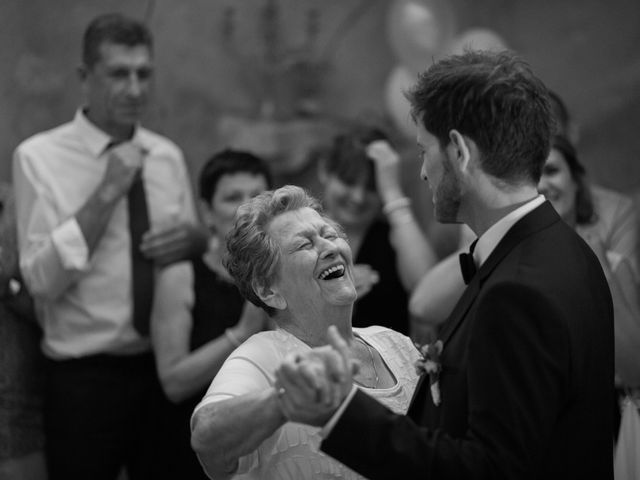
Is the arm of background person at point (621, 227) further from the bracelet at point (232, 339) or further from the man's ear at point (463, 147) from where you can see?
the man's ear at point (463, 147)

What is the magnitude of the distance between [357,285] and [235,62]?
8.59 feet

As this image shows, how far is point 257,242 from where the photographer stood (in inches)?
89.7

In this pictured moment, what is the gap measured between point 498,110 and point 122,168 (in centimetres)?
194

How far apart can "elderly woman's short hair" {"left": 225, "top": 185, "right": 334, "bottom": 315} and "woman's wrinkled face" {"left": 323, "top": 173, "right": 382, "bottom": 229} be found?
4.51ft

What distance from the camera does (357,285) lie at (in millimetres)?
3217

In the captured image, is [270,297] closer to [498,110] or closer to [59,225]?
[498,110]

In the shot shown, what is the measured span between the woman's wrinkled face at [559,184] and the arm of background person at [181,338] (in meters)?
1.01

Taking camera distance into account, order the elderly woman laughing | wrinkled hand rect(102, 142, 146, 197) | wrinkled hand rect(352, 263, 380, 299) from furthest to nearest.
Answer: wrinkled hand rect(102, 142, 146, 197), wrinkled hand rect(352, 263, 380, 299), the elderly woman laughing

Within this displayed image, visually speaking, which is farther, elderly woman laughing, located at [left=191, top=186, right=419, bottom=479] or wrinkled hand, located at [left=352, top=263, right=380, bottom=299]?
wrinkled hand, located at [left=352, top=263, right=380, bottom=299]

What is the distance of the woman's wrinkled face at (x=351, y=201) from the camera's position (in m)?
3.72

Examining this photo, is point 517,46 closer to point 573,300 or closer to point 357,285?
point 357,285

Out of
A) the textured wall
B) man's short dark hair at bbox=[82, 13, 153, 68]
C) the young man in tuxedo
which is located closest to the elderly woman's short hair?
the young man in tuxedo

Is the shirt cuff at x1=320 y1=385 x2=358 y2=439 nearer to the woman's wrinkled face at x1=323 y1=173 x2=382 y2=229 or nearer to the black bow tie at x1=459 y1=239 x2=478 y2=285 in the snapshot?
the black bow tie at x1=459 y1=239 x2=478 y2=285

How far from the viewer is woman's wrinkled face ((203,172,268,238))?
11.1 ft
